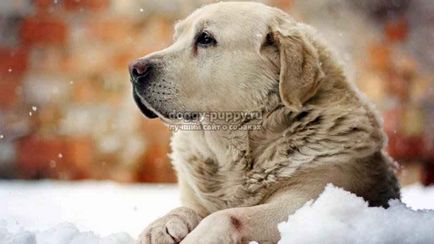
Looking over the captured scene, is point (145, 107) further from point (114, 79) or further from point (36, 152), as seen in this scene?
point (36, 152)

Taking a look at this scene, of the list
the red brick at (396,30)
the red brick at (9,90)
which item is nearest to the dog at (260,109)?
the red brick at (396,30)

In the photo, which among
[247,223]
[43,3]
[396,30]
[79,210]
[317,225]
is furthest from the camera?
[43,3]

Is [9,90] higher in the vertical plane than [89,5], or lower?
lower

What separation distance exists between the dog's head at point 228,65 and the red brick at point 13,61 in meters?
2.19

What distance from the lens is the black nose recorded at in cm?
191

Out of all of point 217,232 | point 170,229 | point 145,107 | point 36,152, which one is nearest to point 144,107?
point 145,107

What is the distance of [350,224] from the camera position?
1574 millimetres

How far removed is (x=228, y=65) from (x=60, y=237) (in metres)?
0.69

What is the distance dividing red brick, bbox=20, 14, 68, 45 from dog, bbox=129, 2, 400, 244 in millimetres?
2068

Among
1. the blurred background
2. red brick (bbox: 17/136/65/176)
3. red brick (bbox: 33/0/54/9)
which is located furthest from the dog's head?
red brick (bbox: 17/136/65/176)

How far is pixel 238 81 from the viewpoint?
2000 mm

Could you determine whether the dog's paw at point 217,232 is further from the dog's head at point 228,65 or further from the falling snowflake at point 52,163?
the falling snowflake at point 52,163

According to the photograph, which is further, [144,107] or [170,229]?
[144,107]

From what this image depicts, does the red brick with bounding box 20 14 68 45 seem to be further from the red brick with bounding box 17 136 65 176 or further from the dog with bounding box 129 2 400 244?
the dog with bounding box 129 2 400 244
